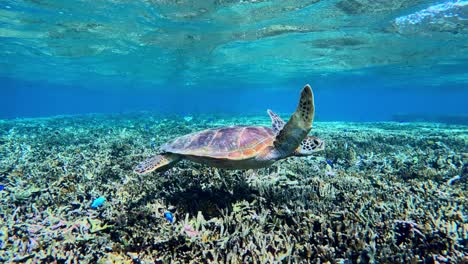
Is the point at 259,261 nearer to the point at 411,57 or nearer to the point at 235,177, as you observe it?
the point at 235,177

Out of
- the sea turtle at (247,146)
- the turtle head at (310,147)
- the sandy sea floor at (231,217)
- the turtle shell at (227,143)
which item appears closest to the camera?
the sandy sea floor at (231,217)

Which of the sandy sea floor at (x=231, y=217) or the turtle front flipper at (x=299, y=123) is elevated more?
the turtle front flipper at (x=299, y=123)

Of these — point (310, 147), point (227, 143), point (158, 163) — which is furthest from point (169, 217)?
point (310, 147)

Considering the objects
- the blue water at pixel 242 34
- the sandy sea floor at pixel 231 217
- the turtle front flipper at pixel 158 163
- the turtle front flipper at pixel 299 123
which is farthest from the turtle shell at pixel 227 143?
the blue water at pixel 242 34

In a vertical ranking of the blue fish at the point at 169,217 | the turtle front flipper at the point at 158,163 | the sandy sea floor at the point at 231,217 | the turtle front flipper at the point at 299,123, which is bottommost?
the sandy sea floor at the point at 231,217

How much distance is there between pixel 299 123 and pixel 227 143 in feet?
4.56

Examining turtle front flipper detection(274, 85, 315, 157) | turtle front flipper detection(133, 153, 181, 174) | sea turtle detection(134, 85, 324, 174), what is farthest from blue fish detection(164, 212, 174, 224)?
turtle front flipper detection(274, 85, 315, 157)

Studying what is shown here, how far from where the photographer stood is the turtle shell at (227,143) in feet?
13.0

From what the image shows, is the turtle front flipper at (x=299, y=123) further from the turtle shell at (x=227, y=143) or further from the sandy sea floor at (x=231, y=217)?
the sandy sea floor at (x=231, y=217)

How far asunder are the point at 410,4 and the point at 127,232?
19.2 metres

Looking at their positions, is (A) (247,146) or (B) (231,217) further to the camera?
(A) (247,146)

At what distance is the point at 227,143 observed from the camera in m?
4.20

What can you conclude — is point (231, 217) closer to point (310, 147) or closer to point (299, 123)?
point (299, 123)

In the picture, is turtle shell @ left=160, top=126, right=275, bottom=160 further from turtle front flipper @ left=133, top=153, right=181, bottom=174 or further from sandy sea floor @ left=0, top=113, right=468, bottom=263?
sandy sea floor @ left=0, top=113, right=468, bottom=263
